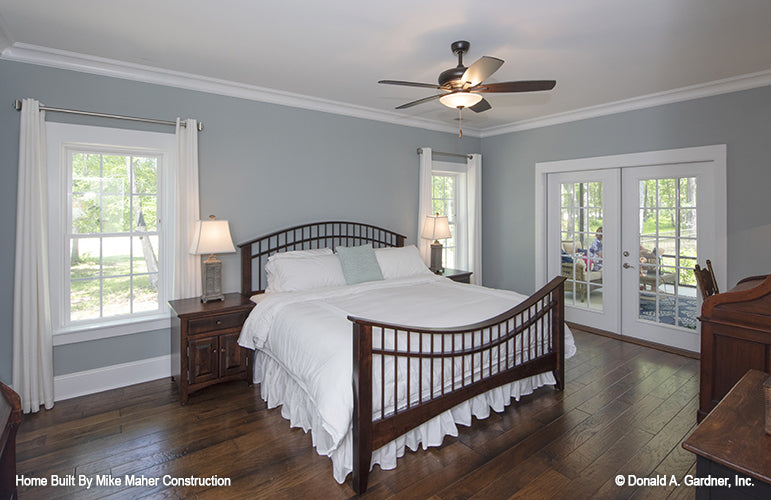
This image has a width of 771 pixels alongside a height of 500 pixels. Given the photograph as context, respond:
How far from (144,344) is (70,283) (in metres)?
0.75

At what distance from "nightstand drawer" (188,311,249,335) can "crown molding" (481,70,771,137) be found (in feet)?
13.7

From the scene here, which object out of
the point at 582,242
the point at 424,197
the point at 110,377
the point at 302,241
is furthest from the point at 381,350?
the point at 582,242

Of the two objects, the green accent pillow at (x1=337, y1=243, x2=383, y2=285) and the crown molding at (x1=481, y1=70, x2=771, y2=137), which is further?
the green accent pillow at (x1=337, y1=243, x2=383, y2=285)

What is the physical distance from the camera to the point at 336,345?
229 centimetres

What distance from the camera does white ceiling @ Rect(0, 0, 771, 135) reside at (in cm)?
238

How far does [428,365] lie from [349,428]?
57 cm

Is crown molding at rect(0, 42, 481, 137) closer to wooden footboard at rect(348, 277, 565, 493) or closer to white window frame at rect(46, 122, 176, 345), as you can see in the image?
white window frame at rect(46, 122, 176, 345)

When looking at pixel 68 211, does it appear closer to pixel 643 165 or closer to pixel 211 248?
pixel 211 248

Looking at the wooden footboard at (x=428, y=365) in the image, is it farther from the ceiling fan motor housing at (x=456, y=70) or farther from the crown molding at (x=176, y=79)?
the crown molding at (x=176, y=79)

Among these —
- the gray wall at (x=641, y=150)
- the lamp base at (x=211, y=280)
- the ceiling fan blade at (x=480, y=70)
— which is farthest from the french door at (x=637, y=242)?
the lamp base at (x=211, y=280)

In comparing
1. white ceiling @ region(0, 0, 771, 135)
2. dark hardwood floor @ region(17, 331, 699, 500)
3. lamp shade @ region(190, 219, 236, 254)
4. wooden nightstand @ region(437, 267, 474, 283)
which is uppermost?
white ceiling @ region(0, 0, 771, 135)

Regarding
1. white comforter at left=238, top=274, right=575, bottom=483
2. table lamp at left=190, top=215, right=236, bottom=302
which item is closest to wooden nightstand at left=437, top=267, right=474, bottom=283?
white comforter at left=238, top=274, right=575, bottom=483

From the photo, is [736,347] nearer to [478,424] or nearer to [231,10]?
[478,424]

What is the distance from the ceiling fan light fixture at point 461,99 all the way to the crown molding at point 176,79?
6.15 ft
